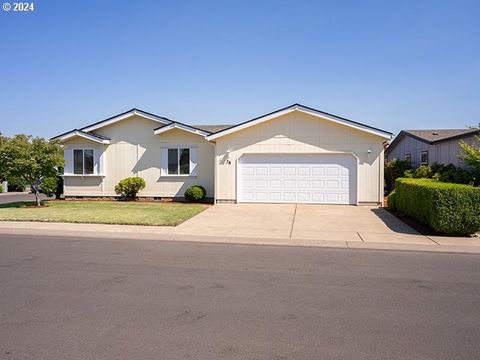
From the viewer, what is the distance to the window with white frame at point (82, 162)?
69.7 feet

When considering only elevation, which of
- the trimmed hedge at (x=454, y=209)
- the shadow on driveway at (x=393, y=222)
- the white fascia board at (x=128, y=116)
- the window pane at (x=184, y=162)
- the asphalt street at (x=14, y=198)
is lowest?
the shadow on driveway at (x=393, y=222)

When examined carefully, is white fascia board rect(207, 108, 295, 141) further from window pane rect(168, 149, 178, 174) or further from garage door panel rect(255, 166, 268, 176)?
window pane rect(168, 149, 178, 174)

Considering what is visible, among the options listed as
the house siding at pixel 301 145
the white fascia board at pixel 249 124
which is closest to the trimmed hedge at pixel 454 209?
the house siding at pixel 301 145

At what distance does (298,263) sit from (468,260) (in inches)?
144

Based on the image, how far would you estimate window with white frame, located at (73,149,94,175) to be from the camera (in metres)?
21.2

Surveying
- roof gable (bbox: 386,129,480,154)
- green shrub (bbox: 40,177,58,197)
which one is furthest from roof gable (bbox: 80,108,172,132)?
roof gable (bbox: 386,129,480,154)

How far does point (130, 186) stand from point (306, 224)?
10.8 metres

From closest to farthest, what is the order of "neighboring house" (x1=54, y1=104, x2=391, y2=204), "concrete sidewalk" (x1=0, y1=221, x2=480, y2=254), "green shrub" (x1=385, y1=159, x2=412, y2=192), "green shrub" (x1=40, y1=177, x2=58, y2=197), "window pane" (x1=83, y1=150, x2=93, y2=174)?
"concrete sidewalk" (x1=0, y1=221, x2=480, y2=254), "neighboring house" (x1=54, y1=104, x2=391, y2=204), "green shrub" (x1=40, y1=177, x2=58, y2=197), "window pane" (x1=83, y1=150, x2=93, y2=174), "green shrub" (x1=385, y1=159, x2=412, y2=192)

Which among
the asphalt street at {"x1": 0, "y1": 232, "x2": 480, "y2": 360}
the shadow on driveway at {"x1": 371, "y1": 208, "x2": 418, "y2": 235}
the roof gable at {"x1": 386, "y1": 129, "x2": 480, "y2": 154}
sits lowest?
the asphalt street at {"x1": 0, "y1": 232, "x2": 480, "y2": 360}

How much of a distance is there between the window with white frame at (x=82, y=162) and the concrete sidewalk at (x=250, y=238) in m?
8.89

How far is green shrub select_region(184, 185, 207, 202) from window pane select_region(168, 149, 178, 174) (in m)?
1.63

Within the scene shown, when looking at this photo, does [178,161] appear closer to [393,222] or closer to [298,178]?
[298,178]

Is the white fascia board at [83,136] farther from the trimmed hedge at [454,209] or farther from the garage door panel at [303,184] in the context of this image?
the trimmed hedge at [454,209]

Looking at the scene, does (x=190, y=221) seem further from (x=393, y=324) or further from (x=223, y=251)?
(x=393, y=324)
